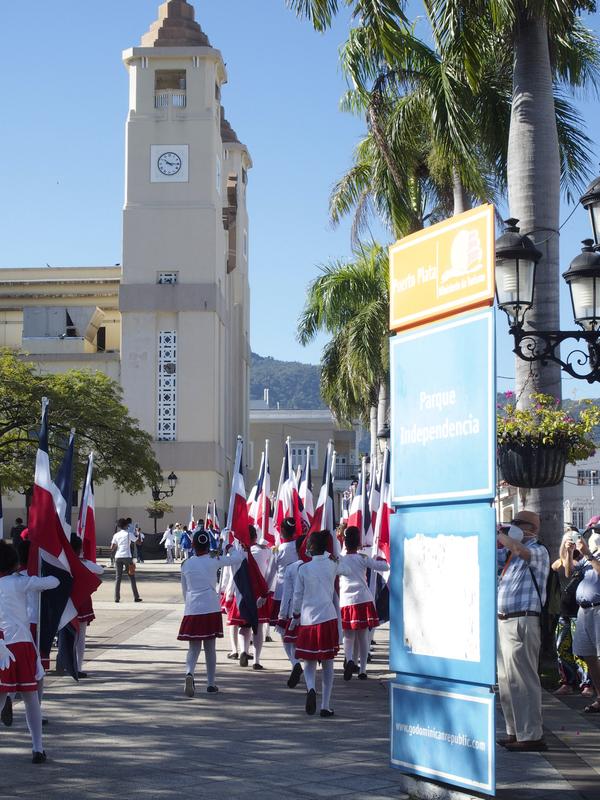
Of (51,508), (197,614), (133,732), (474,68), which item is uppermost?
(474,68)

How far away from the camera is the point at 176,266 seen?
222 feet

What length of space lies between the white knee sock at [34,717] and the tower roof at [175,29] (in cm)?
6605

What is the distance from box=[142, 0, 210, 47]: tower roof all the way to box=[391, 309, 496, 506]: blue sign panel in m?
65.9

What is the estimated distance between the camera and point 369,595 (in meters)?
14.1

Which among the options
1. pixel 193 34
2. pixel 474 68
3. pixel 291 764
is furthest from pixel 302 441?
pixel 291 764

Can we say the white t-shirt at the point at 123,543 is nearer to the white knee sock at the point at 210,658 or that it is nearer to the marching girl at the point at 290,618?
the marching girl at the point at 290,618

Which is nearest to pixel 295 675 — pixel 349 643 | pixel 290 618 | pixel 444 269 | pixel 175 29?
pixel 290 618

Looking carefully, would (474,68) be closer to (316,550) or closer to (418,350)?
(316,550)

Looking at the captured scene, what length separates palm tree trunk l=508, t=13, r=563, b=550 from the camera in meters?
13.8

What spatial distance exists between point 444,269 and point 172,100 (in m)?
63.6

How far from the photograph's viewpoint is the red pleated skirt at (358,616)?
14008 millimetres

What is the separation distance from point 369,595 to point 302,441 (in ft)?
282

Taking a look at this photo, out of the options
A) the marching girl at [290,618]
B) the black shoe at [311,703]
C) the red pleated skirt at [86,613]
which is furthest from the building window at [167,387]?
the black shoe at [311,703]

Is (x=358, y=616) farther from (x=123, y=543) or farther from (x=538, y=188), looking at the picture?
(x=123, y=543)
